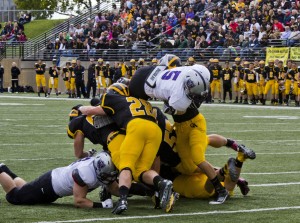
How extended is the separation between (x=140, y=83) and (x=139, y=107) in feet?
0.82

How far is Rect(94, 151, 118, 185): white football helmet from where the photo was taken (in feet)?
22.7

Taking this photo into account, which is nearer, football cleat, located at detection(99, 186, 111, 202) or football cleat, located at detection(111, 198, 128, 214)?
football cleat, located at detection(111, 198, 128, 214)

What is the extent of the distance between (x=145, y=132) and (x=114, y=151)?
0.34m

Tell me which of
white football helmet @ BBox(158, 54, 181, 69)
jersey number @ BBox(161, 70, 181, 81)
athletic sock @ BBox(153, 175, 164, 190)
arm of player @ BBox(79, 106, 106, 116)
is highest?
white football helmet @ BBox(158, 54, 181, 69)

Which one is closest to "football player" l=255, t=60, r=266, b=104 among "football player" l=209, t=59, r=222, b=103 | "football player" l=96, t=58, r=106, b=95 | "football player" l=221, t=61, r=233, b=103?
"football player" l=221, t=61, r=233, b=103

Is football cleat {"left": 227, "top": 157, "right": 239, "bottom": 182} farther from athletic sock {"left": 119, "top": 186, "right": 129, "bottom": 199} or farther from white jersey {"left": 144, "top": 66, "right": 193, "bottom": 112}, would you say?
athletic sock {"left": 119, "top": 186, "right": 129, "bottom": 199}

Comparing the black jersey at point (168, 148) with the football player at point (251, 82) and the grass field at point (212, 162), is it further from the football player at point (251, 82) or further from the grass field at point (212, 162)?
the football player at point (251, 82)

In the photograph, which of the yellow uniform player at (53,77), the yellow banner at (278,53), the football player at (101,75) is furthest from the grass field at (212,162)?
the yellow uniform player at (53,77)

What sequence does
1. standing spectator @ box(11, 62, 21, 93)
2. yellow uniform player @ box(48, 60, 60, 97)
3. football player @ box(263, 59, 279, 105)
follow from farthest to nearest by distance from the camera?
standing spectator @ box(11, 62, 21, 93) < yellow uniform player @ box(48, 60, 60, 97) < football player @ box(263, 59, 279, 105)

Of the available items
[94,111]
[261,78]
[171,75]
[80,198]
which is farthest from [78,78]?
[80,198]

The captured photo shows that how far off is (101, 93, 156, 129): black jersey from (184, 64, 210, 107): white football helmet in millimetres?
387

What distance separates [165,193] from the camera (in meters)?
6.70

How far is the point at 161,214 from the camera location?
6.73 m

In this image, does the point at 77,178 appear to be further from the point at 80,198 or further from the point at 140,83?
the point at 140,83
